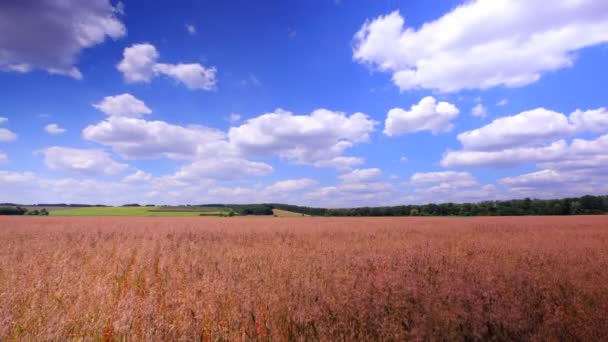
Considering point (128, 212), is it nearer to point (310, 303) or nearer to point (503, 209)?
point (310, 303)

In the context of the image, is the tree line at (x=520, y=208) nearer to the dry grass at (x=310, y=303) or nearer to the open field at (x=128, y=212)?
the open field at (x=128, y=212)

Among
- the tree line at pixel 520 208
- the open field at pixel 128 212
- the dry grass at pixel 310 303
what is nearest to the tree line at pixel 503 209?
the tree line at pixel 520 208

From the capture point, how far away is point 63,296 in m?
4.06

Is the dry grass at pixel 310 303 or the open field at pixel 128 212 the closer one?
the dry grass at pixel 310 303

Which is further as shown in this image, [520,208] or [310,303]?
[520,208]

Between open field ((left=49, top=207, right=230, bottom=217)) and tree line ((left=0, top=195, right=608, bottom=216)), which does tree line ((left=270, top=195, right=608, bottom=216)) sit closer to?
tree line ((left=0, top=195, right=608, bottom=216))

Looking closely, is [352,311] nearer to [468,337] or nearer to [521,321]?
[468,337]

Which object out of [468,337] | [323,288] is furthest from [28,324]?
[468,337]

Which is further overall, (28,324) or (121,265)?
(121,265)

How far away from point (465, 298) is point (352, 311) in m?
1.40

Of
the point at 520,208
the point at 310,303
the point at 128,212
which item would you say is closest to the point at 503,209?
the point at 520,208

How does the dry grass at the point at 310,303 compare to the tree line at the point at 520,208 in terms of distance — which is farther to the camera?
the tree line at the point at 520,208

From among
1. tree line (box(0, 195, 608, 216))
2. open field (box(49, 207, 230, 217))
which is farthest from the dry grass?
tree line (box(0, 195, 608, 216))

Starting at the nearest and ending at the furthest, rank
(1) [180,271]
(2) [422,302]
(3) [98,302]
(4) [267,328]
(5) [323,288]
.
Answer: (4) [267,328] → (2) [422,302] → (3) [98,302] → (5) [323,288] → (1) [180,271]
